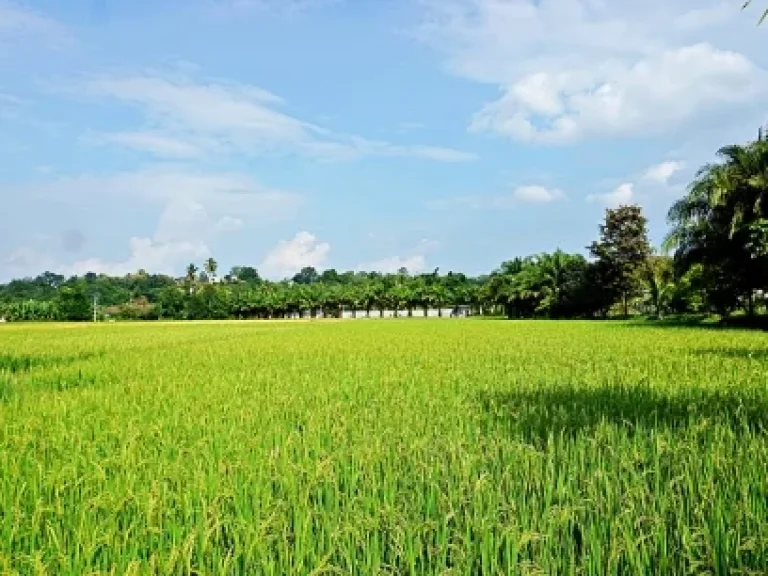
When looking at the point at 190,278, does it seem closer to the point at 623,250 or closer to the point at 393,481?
the point at 623,250

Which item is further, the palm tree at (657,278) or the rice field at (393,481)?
the palm tree at (657,278)

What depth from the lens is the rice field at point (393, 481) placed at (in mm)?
3021

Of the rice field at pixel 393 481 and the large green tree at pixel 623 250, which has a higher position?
the large green tree at pixel 623 250

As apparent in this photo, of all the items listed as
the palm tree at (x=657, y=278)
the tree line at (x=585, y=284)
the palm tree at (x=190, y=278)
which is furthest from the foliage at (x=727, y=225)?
the palm tree at (x=190, y=278)

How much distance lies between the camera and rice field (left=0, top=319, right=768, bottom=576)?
3.02 meters

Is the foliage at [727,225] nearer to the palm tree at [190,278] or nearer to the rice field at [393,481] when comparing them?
the rice field at [393,481]

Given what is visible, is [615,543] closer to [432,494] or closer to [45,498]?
[432,494]

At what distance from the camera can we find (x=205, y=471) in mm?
4641

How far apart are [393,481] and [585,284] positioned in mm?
54764

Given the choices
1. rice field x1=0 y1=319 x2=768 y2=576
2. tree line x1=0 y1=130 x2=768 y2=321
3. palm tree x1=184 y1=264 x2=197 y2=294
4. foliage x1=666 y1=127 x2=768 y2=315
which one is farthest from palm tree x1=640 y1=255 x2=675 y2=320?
palm tree x1=184 y1=264 x2=197 y2=294

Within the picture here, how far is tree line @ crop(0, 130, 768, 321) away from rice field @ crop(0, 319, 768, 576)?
20.0 m

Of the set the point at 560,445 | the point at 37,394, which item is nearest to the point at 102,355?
the point at 37,394

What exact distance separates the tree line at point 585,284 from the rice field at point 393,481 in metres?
20.0

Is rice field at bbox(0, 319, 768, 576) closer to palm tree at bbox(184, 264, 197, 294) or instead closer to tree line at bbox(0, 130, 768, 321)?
tree line at bbox(0, 130, 768, 321)
